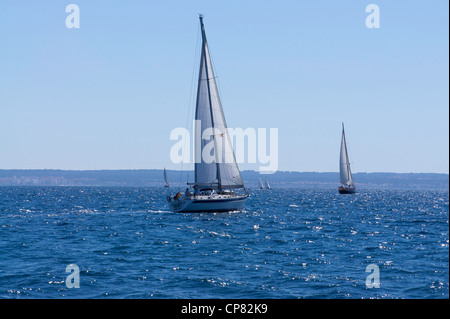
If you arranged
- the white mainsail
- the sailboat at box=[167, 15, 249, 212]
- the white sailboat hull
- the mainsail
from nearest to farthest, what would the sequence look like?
the white sailboat hull, the sailboat at box=[167, 15, 249, 212], the mainsail, the white mainsail

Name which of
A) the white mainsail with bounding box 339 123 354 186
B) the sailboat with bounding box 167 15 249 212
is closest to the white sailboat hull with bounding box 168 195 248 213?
the sailboat with bounding box 167 15 249 212

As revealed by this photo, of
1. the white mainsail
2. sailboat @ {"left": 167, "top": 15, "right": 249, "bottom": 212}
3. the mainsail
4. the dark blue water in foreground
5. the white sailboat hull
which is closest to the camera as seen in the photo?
the dark blue water in foreground

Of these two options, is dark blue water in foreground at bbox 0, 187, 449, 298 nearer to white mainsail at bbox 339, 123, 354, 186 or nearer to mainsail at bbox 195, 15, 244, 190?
mainsail at bbox 195, 15, 244, 190

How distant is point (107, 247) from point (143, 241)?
12.0ft

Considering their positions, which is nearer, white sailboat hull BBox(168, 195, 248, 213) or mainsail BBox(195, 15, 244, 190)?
white sailboat hull BBox(168, 195, 248, 213)

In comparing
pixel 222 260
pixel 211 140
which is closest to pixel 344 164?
pixel 211 140

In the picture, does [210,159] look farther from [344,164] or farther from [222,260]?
[344,164]

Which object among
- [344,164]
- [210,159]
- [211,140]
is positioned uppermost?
[211,140]

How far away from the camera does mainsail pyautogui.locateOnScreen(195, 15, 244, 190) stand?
179 ft

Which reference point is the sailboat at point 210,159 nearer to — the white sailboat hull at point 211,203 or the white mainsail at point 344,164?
the white sailboat hull at point 211,203

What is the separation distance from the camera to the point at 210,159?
55.6 metres

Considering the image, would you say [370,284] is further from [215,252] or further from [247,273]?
[215,252]

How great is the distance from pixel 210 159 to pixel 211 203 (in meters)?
5.01
